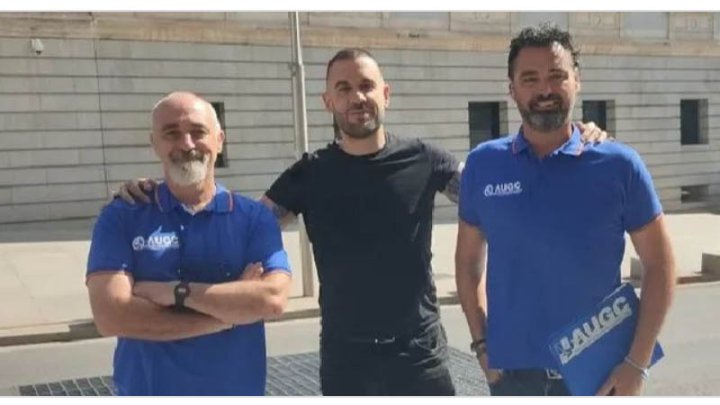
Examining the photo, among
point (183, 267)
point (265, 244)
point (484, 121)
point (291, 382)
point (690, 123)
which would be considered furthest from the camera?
point (690, 123)

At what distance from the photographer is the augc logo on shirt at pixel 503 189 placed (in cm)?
259

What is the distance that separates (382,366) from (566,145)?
1.07m

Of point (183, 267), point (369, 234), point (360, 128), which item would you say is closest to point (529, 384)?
point (369, 234)

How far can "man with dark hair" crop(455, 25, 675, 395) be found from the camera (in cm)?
248

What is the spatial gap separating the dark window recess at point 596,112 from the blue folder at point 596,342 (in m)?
23.7

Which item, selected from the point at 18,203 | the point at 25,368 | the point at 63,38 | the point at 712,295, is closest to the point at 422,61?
the point at 63,38

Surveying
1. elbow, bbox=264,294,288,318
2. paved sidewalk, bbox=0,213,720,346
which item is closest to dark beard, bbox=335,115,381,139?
elbow, bbox=264,294,288,318

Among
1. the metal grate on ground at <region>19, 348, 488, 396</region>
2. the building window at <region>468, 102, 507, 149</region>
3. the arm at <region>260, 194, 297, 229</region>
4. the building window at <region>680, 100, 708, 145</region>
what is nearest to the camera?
the arm at <region>260, 194, 297, 229</region>

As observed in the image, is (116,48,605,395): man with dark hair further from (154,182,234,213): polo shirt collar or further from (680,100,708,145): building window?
(680,100,708,145): building window

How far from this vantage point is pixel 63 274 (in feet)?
41.1

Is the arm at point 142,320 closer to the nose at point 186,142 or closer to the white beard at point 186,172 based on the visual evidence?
the white beard at point 186,172

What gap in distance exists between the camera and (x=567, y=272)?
251cm

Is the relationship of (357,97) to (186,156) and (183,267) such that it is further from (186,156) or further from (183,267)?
(183,267)

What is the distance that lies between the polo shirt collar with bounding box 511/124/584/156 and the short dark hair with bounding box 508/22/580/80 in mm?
228
